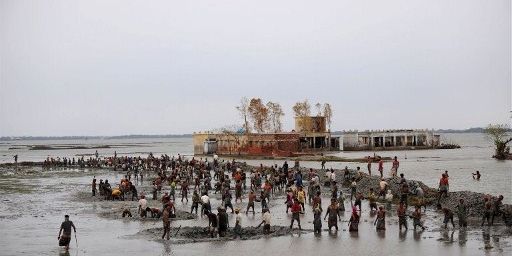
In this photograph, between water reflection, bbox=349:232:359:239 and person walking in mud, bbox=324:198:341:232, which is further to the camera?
person walking in mud, bbox=324:198:341:232

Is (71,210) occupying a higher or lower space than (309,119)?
lower

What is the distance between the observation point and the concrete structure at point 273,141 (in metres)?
86.4

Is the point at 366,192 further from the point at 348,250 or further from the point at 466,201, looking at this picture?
the point at 348,250

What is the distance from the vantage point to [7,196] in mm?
40844

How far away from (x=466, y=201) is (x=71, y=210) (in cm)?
1978

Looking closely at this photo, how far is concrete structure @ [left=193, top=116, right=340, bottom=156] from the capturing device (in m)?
86.4

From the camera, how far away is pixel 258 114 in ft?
381

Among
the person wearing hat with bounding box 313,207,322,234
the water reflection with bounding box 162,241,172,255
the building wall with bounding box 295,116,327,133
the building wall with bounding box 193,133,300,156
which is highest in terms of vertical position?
the building wall with bounding box 295,116,327,133

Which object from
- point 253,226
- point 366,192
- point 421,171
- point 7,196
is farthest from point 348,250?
point 421,171

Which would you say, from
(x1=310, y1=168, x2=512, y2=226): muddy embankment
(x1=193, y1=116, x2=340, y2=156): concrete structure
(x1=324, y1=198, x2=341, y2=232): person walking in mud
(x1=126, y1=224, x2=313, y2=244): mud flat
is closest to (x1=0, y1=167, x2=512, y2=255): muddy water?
(x1=126, y1=224, x2=313, y2=244): mud flat

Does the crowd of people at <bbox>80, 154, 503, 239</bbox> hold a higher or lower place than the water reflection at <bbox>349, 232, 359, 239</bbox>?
higher

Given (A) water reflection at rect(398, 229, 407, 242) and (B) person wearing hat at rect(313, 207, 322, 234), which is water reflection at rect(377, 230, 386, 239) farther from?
(B) person wearing hat at rect(313, 207, 322, 234)

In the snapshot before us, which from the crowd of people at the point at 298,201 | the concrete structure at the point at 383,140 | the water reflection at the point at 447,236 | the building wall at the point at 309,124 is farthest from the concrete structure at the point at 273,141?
the water reflection at the point at 447,236

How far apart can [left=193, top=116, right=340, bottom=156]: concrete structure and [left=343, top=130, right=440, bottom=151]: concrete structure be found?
20.1 ft
